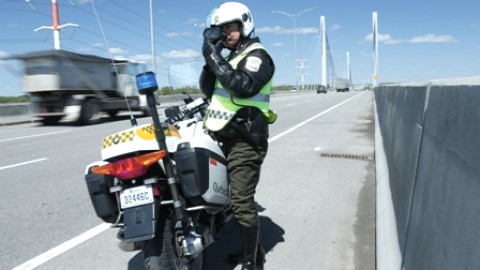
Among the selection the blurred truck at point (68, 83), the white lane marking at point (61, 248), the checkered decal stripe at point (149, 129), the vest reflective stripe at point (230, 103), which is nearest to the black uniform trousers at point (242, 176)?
the vest reflective stripe at point (230, 103)

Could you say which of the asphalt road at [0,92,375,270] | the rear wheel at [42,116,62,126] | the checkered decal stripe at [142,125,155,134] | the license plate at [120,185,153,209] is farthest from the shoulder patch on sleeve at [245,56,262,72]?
the rear wheel at [42,116,62,126]

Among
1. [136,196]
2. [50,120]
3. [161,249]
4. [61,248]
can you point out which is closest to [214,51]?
[136,196]

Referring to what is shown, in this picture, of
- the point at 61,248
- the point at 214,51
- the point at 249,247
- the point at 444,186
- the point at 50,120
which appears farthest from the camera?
the point at 50,120

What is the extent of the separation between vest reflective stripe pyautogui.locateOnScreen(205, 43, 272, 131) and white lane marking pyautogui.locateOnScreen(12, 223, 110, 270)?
6.36ft

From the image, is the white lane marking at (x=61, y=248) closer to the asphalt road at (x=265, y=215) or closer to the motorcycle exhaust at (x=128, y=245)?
the asphalt road at (x=265, y=215)

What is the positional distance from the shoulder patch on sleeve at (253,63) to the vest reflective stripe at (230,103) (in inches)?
3.5

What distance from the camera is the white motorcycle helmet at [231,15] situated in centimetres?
331

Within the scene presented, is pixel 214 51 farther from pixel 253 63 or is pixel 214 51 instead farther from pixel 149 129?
pixel 149 129

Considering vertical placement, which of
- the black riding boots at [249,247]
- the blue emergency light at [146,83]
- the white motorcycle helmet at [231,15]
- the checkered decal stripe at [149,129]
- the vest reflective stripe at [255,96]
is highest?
the white motorcycle helmet at [231,15]

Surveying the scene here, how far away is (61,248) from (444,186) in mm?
3491

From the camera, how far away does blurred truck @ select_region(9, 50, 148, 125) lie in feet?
55.0

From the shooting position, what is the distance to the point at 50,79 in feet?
55.1

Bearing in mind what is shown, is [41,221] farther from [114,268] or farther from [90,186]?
[90,186]

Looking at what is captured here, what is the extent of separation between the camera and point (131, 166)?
2838 millimetres
